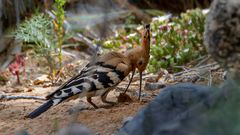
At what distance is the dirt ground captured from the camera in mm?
4211

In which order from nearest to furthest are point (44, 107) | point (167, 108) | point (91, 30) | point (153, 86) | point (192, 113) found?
point (192, 113), point (167, 108), point (44, 107), point (153, 86), point (91, 30)

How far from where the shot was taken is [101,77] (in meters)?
4.75

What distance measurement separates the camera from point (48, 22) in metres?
6.96

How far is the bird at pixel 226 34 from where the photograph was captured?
3312 mm

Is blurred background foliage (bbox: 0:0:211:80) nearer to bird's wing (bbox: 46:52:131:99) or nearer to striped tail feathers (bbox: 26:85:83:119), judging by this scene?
bird's wing (bbox: 46:52:131:99)

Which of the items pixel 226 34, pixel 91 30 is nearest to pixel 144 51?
pixel 226 34

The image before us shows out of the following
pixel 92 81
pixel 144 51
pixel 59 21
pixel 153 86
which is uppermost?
pixel 59 21

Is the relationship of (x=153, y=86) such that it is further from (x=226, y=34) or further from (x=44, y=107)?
(x=226, y=34)

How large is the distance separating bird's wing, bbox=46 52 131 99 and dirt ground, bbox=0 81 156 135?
0.19 meters

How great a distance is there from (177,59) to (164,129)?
472 cm

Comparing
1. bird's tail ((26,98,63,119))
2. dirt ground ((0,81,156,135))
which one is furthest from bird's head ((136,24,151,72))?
bird's tail ((26,98,63,119))

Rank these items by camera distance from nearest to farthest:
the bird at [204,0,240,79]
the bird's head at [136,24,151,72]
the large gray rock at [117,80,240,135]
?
the large gray rock at [117,80,240,135]
the bird at [204,0,240,79]
the bird's head at [136,24,151,72]

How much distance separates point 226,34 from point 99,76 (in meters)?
1.62

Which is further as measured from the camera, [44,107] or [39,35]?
[39,35]
